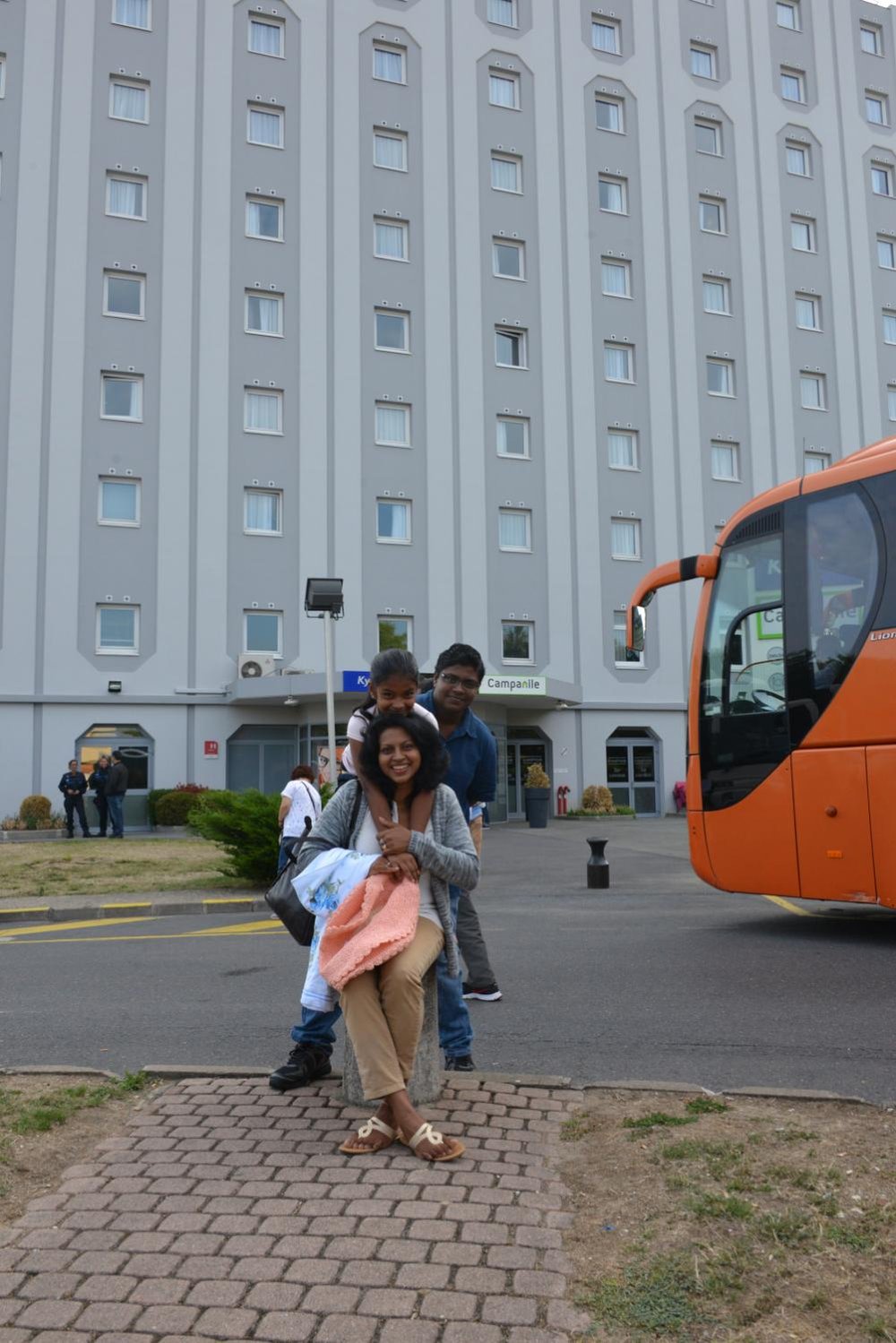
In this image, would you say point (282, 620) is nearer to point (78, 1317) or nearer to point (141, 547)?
point (141, 547)

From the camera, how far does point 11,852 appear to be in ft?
66.9

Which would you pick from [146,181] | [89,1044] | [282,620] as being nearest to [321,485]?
[282,620]

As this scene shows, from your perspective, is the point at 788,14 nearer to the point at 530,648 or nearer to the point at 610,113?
the point at 610,113

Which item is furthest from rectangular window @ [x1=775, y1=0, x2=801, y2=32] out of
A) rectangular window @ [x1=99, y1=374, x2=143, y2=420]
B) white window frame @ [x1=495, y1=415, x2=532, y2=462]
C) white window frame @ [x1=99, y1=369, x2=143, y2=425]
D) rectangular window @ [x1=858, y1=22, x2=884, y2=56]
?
rectangular window @ [x1=99, y1=374, x2=143, y2=420]

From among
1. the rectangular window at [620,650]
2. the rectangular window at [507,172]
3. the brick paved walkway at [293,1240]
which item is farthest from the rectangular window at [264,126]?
the brick paved walkway at [293,1240]

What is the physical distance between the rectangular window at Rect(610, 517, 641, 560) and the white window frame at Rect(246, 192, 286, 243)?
42.3 feet

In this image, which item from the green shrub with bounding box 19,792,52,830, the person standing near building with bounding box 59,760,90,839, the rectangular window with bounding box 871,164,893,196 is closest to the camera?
the person standing near building with bounding box 59,760,90,839

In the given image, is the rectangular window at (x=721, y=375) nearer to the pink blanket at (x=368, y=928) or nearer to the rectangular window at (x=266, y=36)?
the rectangular window at (x=266, y=36)

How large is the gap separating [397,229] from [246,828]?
79.5ft

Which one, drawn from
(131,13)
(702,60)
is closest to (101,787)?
(131,13)

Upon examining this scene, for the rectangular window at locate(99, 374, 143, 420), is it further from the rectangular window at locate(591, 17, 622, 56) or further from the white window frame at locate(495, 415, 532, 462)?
the rectangular window at locate(591, 17, 622, 56)

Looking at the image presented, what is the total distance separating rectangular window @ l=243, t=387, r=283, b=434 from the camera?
30.2m

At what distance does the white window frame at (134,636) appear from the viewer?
28078mm

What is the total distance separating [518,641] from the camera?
32.0m
